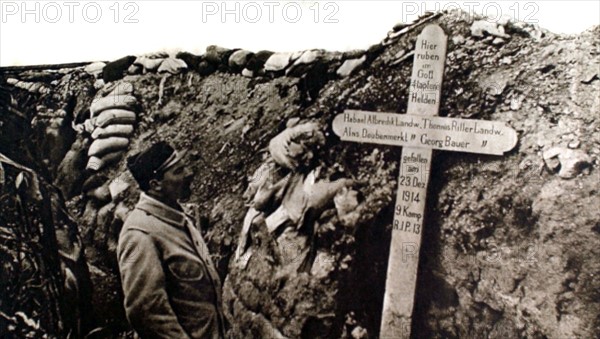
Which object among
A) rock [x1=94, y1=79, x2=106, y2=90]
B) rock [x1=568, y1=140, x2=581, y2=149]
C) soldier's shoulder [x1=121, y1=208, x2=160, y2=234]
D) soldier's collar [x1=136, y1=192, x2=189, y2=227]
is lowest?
soldier's shoulder [x1=121, y1=208, x2=160, y2=234]

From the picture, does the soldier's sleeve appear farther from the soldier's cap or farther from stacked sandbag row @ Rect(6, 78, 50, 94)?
stacked sandbag row @ Rect(6, 78, 50, 94)

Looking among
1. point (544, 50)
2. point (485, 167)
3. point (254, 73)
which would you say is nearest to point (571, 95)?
point (544, 50)

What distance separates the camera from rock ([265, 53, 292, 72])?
3.00 m

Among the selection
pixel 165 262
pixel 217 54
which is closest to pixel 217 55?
pixel 217 54

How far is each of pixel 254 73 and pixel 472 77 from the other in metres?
0.93

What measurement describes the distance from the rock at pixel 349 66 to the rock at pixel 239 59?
0.42 metres

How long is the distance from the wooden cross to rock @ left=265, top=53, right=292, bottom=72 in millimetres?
385

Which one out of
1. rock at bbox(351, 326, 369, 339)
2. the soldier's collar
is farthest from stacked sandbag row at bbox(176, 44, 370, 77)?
rock at bbox(351, 326, 369, 339)

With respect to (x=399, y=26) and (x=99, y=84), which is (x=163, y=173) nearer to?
(x=99, y=84)

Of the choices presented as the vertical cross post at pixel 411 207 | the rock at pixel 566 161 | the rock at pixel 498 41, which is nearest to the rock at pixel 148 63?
the vertical cross post at pixel 411 207

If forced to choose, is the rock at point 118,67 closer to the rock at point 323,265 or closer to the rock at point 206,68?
the rock at point 206,68

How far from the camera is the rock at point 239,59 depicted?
3.06 metres

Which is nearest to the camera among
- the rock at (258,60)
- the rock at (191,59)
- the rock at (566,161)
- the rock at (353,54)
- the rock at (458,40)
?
the rock at (566,161)

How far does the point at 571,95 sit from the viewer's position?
104 inches
